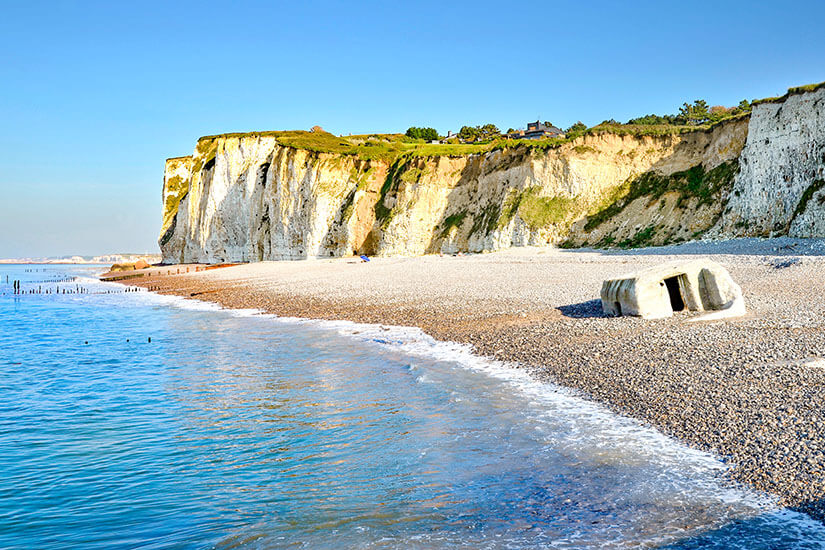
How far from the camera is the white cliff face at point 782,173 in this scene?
31.6 m

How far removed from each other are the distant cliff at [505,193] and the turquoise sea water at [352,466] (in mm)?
29170

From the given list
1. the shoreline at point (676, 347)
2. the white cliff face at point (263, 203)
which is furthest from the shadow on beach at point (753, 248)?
the white cliff face at point (263, 203)

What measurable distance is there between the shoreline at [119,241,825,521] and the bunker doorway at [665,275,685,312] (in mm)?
959

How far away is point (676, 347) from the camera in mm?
11227

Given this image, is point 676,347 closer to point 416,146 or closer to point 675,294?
point 675,294

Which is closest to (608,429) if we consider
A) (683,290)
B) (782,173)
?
(683,290)

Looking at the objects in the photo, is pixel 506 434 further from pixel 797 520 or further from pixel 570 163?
pixel 570 163

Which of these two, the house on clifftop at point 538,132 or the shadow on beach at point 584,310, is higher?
the house on clifftop at point 538,132

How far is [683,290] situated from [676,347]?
3.91 meters

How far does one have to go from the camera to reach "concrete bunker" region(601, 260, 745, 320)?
46.8ft

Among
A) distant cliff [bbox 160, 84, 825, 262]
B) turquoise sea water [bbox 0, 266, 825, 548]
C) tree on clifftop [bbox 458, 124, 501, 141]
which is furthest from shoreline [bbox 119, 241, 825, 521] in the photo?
tree on clifftop [bbox 458, 124, 501, 141]

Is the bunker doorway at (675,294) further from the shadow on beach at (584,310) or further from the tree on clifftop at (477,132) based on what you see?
the tree on clifftop at (477,132)

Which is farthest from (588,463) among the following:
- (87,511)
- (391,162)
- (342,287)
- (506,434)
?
(391,162)

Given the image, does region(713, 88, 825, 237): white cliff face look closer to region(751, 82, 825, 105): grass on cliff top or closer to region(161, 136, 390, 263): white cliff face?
region(751, 82, 825, 105): grass on cliff top
